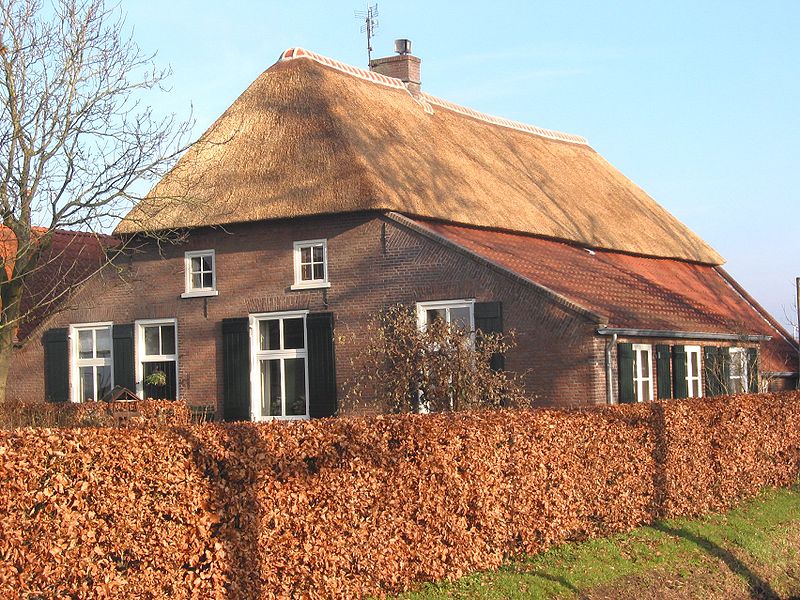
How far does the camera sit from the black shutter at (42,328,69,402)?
23.1 meters

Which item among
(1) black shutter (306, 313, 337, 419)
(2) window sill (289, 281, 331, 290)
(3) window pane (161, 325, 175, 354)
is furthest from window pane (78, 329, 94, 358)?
(1) black shutter (306, 313, 337, 419)

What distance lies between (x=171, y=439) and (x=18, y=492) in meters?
1.18

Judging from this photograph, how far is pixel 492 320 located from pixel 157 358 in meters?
7.37

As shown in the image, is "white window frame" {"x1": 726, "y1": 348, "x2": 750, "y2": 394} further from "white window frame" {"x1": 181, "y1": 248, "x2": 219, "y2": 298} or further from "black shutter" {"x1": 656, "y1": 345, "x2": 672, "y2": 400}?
"white window frame" {"x1": 181, "y1": 248, "x2": 219, "y2": 298}

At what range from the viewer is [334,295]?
832 inches

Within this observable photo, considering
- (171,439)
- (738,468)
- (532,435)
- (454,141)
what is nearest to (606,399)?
(738,468)

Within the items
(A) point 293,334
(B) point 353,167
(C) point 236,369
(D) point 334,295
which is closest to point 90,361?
(C) point 236,369

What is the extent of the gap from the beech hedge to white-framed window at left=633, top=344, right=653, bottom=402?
21.9 feet

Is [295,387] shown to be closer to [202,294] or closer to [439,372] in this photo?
[202,294]

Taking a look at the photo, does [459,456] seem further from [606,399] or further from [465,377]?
[606,399]

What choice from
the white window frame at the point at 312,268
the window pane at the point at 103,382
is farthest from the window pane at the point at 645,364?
the window pane at the point at 103,382

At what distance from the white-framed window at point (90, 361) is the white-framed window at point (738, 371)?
515 inches

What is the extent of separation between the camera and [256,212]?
21.6 m

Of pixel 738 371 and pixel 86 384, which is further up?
pixel 86 384
